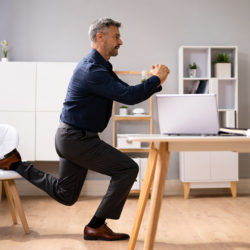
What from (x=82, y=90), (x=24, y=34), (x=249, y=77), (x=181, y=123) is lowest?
(x=181, y=123)

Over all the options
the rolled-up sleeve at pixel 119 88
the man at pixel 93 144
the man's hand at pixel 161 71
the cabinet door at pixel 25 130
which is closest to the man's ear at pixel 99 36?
the man at pixel 93 144

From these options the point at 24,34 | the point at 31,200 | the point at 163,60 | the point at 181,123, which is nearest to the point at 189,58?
the point at 163,60

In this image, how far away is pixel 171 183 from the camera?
4570 millimetres

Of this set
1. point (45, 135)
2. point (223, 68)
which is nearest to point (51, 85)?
point (45, 135)

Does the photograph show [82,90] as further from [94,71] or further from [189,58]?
[189,58]

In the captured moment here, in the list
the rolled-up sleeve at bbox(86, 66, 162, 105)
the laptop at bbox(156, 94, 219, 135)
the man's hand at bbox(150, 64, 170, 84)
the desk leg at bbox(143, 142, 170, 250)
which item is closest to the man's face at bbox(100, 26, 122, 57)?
the rolled-up sleeve at bbox(86, 66, 162, 105)

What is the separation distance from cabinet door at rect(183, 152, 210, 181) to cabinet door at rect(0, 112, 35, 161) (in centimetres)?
167

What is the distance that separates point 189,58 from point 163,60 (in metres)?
0.31

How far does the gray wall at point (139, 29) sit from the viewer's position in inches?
178

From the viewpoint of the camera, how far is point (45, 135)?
412 cm

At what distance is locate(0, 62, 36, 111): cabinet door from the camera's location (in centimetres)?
409

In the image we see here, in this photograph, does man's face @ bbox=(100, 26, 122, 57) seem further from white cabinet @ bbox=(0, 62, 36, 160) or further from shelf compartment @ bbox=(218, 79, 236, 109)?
shelf compartment @ bbox=(218, 79, 236, 109)

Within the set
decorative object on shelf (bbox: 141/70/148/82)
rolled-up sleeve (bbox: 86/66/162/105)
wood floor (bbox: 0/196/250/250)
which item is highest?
decorative object on shelf (bbox: 141/70/148/82)

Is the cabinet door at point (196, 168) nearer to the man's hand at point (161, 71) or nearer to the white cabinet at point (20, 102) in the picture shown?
the white cabinet at point (20, 102)
